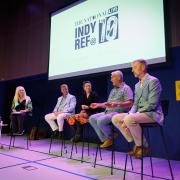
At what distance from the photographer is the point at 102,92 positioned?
174 inches

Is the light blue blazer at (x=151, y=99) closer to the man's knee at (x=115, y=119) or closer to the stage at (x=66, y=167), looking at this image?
the man's knee at (x=115, y=119)

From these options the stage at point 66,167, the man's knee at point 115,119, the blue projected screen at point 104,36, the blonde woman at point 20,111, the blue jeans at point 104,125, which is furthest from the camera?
the blonde woman at point 20,111

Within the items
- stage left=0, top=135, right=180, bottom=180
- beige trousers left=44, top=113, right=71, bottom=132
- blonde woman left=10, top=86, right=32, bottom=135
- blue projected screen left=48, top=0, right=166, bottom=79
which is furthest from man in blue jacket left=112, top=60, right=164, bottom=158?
blonde woman left=10, top=86, right=32, bottom=135

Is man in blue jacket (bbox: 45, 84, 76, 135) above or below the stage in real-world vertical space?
above

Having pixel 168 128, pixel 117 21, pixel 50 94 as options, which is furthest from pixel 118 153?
pixel 50 94

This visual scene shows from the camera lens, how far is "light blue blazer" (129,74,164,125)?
2342 millimetres

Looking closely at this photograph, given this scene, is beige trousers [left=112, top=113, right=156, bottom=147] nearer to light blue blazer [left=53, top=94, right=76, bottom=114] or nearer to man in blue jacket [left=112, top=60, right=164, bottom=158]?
man in blue jacket [left=112, top=60, right=164, bottom=158]

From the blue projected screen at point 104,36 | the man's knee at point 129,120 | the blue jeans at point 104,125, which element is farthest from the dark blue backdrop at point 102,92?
the man's knee at point 129,120

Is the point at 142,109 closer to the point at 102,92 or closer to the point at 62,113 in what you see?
the point at 62,113

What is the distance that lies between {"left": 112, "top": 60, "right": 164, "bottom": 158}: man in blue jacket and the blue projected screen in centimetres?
75

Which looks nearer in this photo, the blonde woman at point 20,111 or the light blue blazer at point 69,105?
the light blue blazer at point 69,105

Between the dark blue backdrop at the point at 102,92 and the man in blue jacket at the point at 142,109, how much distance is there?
2.49 feet

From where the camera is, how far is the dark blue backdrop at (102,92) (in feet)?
10.3

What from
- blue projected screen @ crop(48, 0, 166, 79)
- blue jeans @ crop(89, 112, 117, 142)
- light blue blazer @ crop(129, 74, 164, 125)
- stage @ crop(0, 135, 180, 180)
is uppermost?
blue projected screen @ crop(48, 0, 166, 79)
